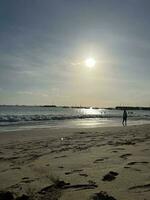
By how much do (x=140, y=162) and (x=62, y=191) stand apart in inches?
90.4

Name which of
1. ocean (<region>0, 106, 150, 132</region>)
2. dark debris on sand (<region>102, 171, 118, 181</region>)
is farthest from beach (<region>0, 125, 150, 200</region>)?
ocean (<region>0, 106, 150, 132</region>)

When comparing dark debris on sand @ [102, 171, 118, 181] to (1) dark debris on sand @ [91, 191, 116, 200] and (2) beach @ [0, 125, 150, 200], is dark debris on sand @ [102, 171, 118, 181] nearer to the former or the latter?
(2) beach @ [0, 125, 150, 200]

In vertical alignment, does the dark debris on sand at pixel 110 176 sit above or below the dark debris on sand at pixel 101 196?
above

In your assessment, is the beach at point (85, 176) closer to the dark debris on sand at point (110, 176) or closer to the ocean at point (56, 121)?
the dark debris on sand at point (110, 176)

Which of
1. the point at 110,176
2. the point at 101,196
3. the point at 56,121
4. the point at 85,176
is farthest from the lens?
the point at 56,121

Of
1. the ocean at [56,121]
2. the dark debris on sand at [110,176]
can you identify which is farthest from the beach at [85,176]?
the ocean at [56,121]

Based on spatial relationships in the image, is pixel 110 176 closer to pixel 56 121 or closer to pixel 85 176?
pixel 85 176

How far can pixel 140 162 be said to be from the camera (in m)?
6.28

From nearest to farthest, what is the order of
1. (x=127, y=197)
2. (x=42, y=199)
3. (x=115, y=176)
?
(x=127, y=197)
(x=42, y=199)
(x=115, y=176)

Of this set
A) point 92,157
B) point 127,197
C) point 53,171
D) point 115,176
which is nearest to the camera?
point 127,197

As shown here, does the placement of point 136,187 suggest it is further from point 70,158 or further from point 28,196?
point 70,158

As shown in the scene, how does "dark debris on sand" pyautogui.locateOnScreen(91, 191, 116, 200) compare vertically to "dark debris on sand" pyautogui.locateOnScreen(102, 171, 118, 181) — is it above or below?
below

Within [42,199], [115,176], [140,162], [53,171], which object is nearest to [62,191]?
[42,199]

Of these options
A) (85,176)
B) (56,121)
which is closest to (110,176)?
(85,176)
